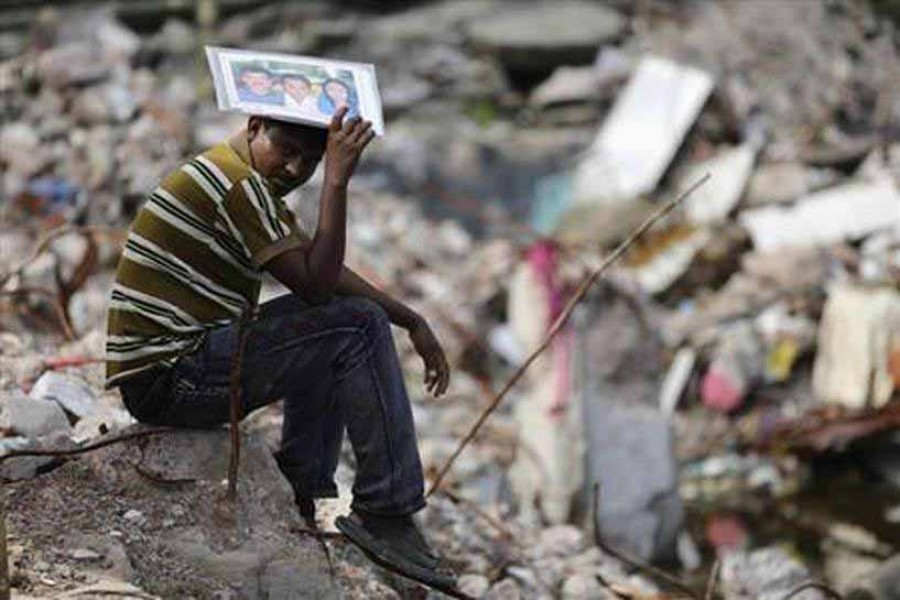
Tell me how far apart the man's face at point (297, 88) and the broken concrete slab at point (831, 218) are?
5.83 m

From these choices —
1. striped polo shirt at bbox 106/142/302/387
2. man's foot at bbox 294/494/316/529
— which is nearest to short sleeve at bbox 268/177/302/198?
striped polo shirt at bbox 106/142/302/387

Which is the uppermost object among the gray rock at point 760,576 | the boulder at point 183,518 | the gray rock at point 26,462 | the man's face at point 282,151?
the man's face at point 282,151

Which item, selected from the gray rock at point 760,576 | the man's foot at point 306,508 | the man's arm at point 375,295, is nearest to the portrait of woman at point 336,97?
the man's arm at point 375,295

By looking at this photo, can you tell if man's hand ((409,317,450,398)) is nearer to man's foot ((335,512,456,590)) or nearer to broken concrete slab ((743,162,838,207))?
man's foot ((335,512,456,590))

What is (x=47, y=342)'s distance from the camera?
17.1 ft

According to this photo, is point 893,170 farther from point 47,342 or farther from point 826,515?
point 47,342

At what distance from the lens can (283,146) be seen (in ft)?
11.1

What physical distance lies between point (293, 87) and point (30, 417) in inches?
47.5

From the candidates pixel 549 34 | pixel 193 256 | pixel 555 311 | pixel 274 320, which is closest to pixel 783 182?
pixel 549 34

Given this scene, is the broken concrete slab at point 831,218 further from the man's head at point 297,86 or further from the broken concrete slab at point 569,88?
the man's head at point 297,86

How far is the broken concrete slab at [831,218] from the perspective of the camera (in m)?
8.83

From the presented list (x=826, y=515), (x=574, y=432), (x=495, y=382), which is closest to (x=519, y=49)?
(x=495, y=382)

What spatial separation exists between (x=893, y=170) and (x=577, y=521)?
179 inches

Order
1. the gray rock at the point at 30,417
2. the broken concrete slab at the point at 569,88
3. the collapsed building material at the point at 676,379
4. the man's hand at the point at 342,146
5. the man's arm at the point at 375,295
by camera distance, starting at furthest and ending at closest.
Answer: the broken concrete slab at the point at 569,88 < the collapsed building material at the point at 676,379 < the gray rock at the point at 30,417 < the man's arm at the point at 375,295 < the man's hand at the point at 342,146
